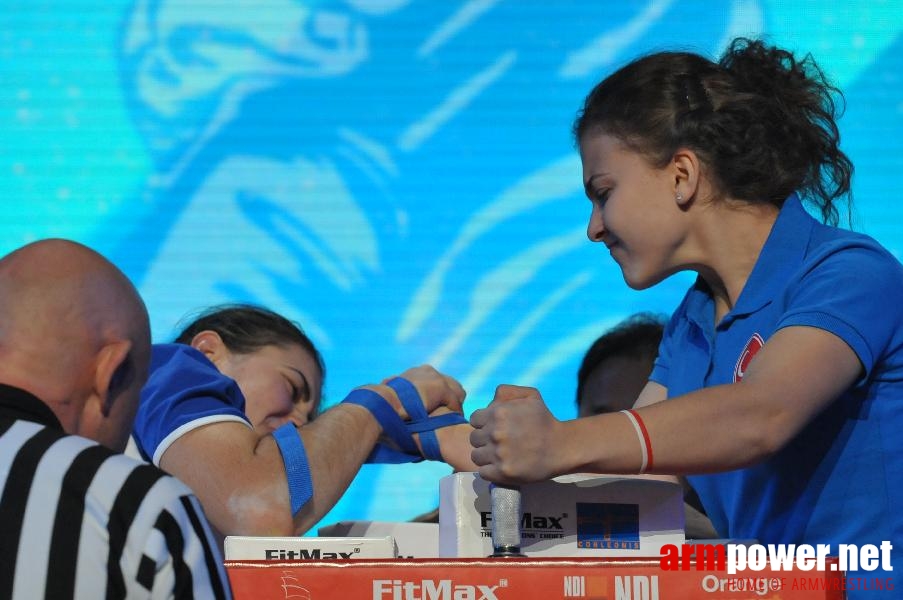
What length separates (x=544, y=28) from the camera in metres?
3.55

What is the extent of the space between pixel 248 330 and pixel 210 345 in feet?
0.27

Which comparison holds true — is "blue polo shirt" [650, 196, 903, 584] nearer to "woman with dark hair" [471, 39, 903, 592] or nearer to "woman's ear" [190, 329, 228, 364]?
"woman with dark hair" [471, 39, 903, 592]

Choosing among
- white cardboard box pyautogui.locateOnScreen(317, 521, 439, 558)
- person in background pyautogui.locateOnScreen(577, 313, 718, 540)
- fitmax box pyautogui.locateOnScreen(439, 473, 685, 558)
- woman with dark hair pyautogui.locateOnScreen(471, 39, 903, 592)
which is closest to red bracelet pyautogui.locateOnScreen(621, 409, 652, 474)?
woman with dark hair pyautogui.locateOnScreen(471, 39, 903, 592)

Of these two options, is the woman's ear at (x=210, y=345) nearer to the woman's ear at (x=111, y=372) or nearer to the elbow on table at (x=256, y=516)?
the elbow on table at (x=256, y=516)

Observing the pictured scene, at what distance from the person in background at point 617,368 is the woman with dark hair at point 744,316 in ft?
2.56

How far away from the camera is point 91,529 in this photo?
1057 millimetres

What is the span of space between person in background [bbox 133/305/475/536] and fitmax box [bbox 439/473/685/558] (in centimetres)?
32

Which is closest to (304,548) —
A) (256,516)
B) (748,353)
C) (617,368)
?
(256,516)

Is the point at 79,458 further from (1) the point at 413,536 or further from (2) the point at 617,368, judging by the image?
(2) the point at 617,368

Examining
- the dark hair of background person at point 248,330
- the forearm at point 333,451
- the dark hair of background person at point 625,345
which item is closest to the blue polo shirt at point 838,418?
the forearm at point 333,451

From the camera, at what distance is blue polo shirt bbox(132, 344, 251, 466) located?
5.59ft

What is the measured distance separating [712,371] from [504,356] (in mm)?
1722

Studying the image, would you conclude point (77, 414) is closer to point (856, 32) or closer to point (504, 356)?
point (504, 356)

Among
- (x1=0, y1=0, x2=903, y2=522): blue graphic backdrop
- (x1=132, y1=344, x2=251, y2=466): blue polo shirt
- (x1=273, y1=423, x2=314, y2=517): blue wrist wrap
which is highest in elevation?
(x1=0, y1=0, x2=903, y2=522): blue graphic backdrop
